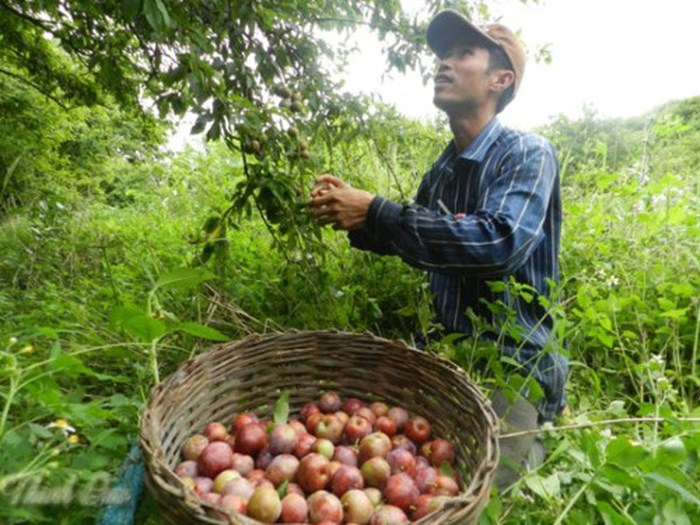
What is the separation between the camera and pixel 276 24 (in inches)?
75.6

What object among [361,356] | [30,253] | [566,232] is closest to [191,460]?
[361,356]

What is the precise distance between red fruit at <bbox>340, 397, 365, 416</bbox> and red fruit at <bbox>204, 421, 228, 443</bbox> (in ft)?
1.21

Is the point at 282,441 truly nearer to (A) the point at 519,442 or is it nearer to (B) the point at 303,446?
(B) the point at 303,446

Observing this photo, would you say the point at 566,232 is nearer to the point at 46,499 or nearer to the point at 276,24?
the point at 276,24

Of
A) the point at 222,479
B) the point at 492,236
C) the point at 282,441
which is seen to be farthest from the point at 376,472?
the point at 492,236

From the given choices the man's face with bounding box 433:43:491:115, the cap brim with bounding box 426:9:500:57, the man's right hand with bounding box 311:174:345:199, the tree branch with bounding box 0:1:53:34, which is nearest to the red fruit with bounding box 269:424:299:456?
the man's right hand with bounding box 311:174:345:199

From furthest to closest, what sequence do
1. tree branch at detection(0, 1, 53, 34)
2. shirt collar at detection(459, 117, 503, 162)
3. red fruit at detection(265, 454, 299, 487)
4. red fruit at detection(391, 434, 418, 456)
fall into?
tree branch at detection(0, 1, 53, 34)
shirt collar at detection(459, 117, 503, 162)
red fruit at detection(391, 434, 418, 456)
red fruit at detection(265, 454, 299, 487)

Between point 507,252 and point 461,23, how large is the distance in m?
1.00

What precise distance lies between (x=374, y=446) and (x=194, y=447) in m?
0.47

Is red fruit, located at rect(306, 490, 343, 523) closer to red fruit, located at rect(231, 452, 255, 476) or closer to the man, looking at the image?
red fruit, located at rect(231, 452, 255, 476)

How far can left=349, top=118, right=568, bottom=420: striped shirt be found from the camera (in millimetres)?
1511

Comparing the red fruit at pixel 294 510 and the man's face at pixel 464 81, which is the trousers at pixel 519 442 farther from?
the man's face at pixel 464 81

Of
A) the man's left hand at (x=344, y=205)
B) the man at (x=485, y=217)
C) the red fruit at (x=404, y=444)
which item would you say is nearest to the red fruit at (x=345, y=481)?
the red fruit at (x=404, y=444)

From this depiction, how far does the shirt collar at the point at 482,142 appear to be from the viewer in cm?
189
